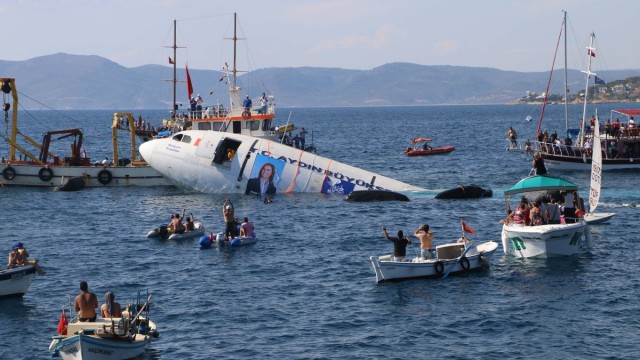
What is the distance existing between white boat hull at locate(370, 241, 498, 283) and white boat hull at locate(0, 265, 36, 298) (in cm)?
1493

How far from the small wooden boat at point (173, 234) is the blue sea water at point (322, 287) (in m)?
0.65

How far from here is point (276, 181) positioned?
69.1 metres

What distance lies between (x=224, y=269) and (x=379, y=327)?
1257cm

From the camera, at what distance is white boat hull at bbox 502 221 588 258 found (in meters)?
44.5

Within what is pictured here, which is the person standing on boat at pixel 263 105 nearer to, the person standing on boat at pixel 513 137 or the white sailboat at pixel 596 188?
the person standing on boat at pixel 513 137

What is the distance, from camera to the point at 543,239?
146 ft

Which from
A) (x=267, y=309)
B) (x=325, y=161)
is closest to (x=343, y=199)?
(x=325, y=161)

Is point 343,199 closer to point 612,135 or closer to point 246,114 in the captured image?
point 246,114

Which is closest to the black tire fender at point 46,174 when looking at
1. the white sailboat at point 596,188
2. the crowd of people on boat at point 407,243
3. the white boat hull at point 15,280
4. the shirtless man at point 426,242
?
the white boat hull at point 15,280

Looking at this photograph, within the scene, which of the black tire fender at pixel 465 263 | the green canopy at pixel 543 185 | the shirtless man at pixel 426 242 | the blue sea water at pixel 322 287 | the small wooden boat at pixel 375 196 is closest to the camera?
the blue sea water at pixel 322 287

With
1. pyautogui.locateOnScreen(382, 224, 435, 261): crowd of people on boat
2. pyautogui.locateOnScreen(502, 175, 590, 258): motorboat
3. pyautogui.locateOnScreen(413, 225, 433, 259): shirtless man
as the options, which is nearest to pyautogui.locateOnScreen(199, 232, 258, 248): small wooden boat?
pyautogui.locateOnScreen(382, 224, 435, 261): crowd of people on boat

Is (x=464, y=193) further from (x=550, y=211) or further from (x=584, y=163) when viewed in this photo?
(x=584, y=163)

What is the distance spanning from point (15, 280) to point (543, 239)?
24737 millimetres

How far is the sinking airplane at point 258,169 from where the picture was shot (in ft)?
225
